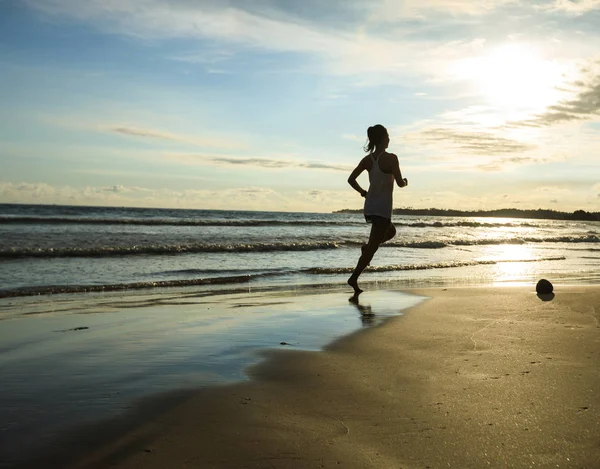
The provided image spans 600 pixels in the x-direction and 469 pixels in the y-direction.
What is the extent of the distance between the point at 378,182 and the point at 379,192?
134 mm

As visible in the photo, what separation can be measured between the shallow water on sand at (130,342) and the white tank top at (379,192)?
44.9 inches

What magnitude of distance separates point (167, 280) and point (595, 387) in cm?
815

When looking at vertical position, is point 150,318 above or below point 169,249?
below

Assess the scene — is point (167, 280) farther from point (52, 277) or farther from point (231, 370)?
point (231, 370)

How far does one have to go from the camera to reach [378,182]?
7727 mm

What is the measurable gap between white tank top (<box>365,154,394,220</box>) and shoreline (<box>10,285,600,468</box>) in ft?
11.2

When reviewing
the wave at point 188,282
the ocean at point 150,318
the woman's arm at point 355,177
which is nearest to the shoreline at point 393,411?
the ocean at point 150,318

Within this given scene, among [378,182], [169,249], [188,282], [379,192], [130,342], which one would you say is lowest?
[188,282]

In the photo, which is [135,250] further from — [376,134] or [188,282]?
[376,134]

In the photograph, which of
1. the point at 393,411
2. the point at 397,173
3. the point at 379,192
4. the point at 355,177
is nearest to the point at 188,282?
the point at 355,177

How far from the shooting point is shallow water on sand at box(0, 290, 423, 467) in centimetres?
281

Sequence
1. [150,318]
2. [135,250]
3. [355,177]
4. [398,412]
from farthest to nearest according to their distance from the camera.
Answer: [135,250], [355,177], [150,318], [398,412]

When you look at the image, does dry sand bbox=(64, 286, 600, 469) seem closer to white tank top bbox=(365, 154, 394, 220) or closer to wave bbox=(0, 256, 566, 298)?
white tank top bbox=(365, 154, 394, 220)

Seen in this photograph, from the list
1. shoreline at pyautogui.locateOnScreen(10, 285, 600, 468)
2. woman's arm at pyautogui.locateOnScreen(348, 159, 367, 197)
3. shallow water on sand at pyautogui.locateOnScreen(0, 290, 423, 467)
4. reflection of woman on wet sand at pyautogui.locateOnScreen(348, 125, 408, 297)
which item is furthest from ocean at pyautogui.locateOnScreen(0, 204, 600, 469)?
woman's arm at pyautogui.locateOnScreen(348, 159, 367, 197)
